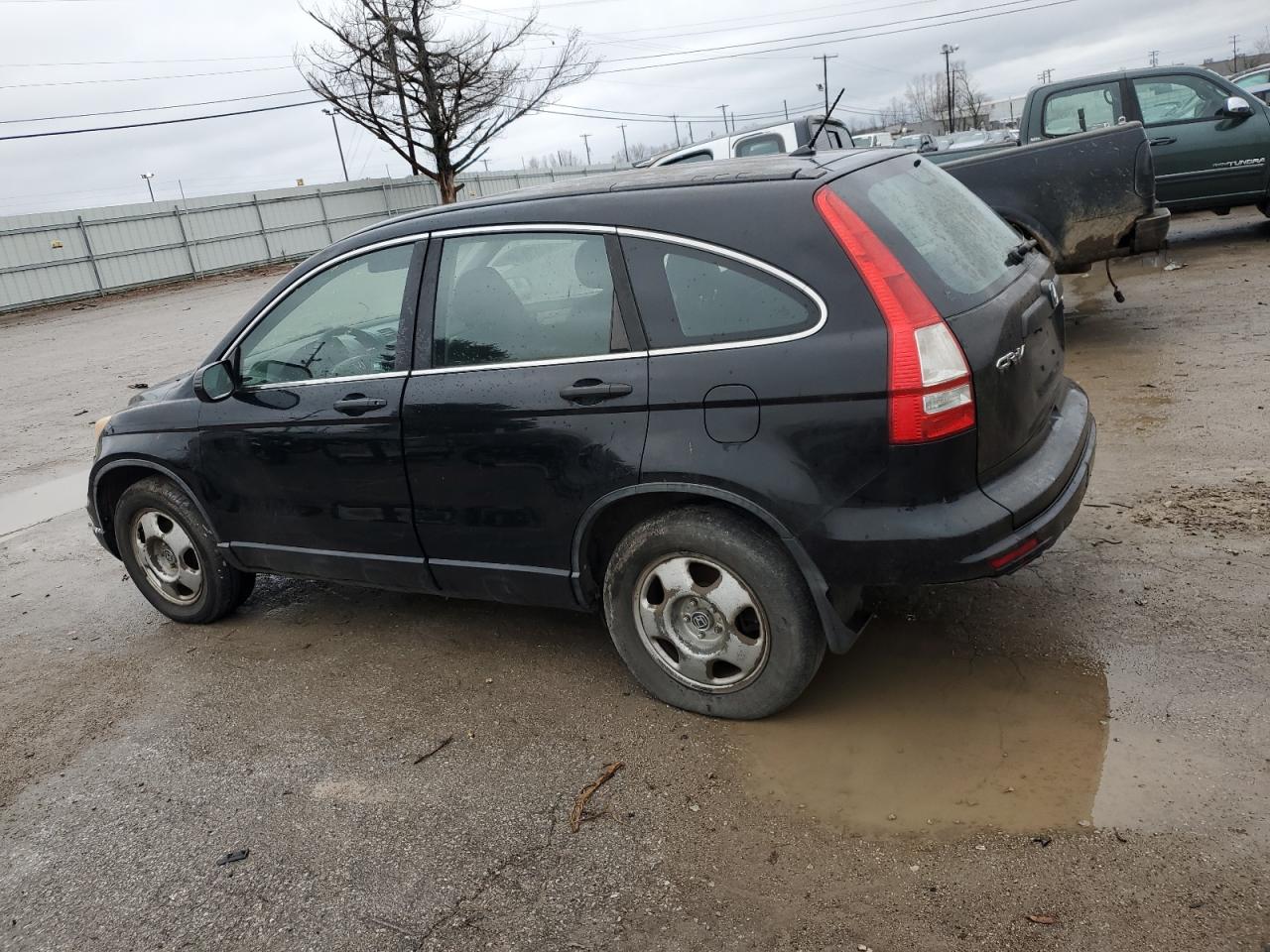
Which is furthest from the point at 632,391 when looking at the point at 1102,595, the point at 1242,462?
the point at 1242,462

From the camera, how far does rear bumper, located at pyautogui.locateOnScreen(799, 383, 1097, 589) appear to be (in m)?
3.01

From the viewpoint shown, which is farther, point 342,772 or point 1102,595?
point 1102,595

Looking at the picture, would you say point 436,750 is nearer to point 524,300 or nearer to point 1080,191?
point 524,300

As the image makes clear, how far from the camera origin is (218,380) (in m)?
4.40

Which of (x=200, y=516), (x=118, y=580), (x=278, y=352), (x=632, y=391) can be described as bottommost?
(x=118, y=580)

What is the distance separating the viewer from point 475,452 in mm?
3707

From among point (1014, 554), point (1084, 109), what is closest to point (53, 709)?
point (1014, 554)

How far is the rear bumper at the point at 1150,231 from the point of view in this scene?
7469 mm

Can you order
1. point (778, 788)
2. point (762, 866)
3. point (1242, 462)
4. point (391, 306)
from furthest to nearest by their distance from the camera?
point (1242, 462)
point (391, 306)
point (778, 788)
point (762, 866)

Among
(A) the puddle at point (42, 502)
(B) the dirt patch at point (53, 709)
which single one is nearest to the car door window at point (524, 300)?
(B) the dirt patch at point (53, 709)

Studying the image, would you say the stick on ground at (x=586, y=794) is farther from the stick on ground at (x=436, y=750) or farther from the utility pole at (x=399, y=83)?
the utility pole at (x=399, y=83)

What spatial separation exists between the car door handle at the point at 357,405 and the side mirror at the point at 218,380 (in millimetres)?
695

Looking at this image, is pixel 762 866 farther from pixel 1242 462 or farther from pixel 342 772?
pixel 1242 462

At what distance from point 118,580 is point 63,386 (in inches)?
333
